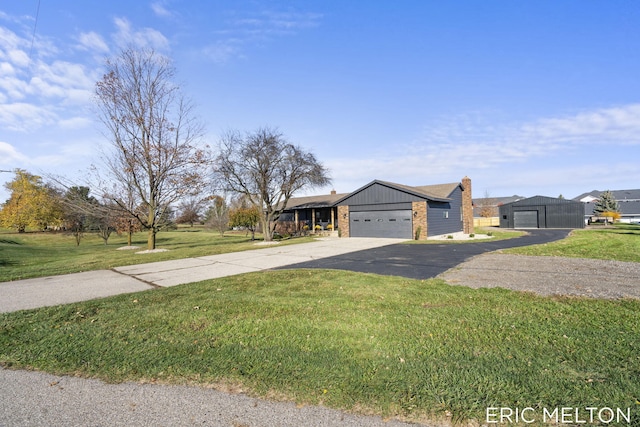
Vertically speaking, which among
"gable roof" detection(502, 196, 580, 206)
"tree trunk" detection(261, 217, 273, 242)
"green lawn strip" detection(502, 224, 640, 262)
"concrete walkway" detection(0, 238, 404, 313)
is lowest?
"concrete walkway" detection(0, 238, 404, 313)

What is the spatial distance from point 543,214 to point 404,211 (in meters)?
23.9

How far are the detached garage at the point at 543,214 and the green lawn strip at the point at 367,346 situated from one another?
1404 inches

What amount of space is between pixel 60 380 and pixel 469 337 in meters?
4.51

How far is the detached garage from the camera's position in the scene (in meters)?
33.1

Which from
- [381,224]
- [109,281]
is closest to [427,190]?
[381,224]

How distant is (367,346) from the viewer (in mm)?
3627

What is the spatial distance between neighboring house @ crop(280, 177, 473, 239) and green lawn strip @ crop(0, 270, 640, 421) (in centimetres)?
1513

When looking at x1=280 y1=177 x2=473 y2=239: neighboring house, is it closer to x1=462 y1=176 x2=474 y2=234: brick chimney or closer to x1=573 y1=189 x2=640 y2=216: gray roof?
x1=462 y1=176 x2=474 y2=234: brick chimney

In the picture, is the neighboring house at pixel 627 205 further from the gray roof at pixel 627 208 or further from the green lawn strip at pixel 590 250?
the green lawn strip at pixel 590 250

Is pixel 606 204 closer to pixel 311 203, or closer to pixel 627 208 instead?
pixel 627 208

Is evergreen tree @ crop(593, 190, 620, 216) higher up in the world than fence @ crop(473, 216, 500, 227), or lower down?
higher up

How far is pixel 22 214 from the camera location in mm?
37000

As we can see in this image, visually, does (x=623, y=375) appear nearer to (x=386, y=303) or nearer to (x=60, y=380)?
(x=386, y=303)

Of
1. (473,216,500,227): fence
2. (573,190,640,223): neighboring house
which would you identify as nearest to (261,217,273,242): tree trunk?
(473,216,500,227): fence
